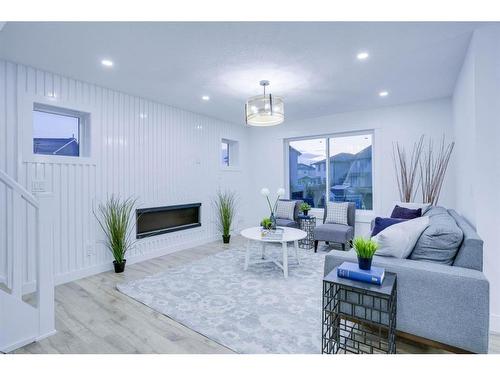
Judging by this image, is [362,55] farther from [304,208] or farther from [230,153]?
[230,153]

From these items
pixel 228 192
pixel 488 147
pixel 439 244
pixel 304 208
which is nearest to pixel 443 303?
pixel 439 244

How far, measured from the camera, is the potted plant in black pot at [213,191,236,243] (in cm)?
529

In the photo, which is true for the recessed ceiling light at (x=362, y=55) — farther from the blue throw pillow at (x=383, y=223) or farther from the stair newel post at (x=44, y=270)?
the stair newel post at (x=44, y=270)

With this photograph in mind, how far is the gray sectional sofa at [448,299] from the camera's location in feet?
5.11

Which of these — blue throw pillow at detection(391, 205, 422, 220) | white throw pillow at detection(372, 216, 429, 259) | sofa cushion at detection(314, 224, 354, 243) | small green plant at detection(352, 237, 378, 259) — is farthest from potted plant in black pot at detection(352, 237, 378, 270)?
sofa cushion at detection(314, 224, 354, 243)

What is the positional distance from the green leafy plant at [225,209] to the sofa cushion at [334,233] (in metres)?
1.80

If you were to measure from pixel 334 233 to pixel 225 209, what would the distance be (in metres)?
2.19

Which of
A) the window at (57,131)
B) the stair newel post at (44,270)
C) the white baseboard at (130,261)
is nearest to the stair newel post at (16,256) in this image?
the stair newel post at (44,270)

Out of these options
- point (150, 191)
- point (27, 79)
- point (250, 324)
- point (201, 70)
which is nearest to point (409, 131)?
point (201, 70)
